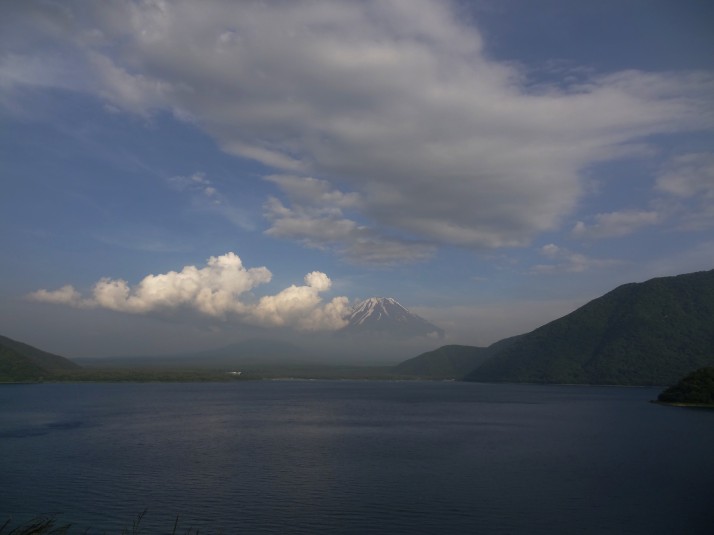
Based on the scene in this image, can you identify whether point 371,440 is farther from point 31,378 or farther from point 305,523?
point 31,378

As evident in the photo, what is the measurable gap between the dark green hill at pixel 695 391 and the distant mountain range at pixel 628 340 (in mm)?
47468

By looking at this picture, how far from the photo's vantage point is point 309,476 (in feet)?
106

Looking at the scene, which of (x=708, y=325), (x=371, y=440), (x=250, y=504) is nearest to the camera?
(x=250, y=504)

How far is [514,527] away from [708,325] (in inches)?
5715

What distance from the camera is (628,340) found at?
149625 millimetres

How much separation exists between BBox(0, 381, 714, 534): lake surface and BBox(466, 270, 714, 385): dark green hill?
8649cm

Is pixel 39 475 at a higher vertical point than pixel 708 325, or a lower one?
lower

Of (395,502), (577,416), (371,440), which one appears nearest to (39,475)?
(395,502)

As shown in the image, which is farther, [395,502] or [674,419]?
[674,419]

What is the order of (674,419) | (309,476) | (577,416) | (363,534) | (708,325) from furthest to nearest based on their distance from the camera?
(708,325), (577,416), (674,419), (309,476), (363,534)

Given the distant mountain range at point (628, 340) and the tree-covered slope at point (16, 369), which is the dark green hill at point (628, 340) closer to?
the distant mountain range at point (628, 340)

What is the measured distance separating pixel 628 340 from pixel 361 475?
137878mm

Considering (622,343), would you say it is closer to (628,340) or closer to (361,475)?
(628,340)

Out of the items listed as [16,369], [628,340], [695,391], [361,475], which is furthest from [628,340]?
[16,369]
